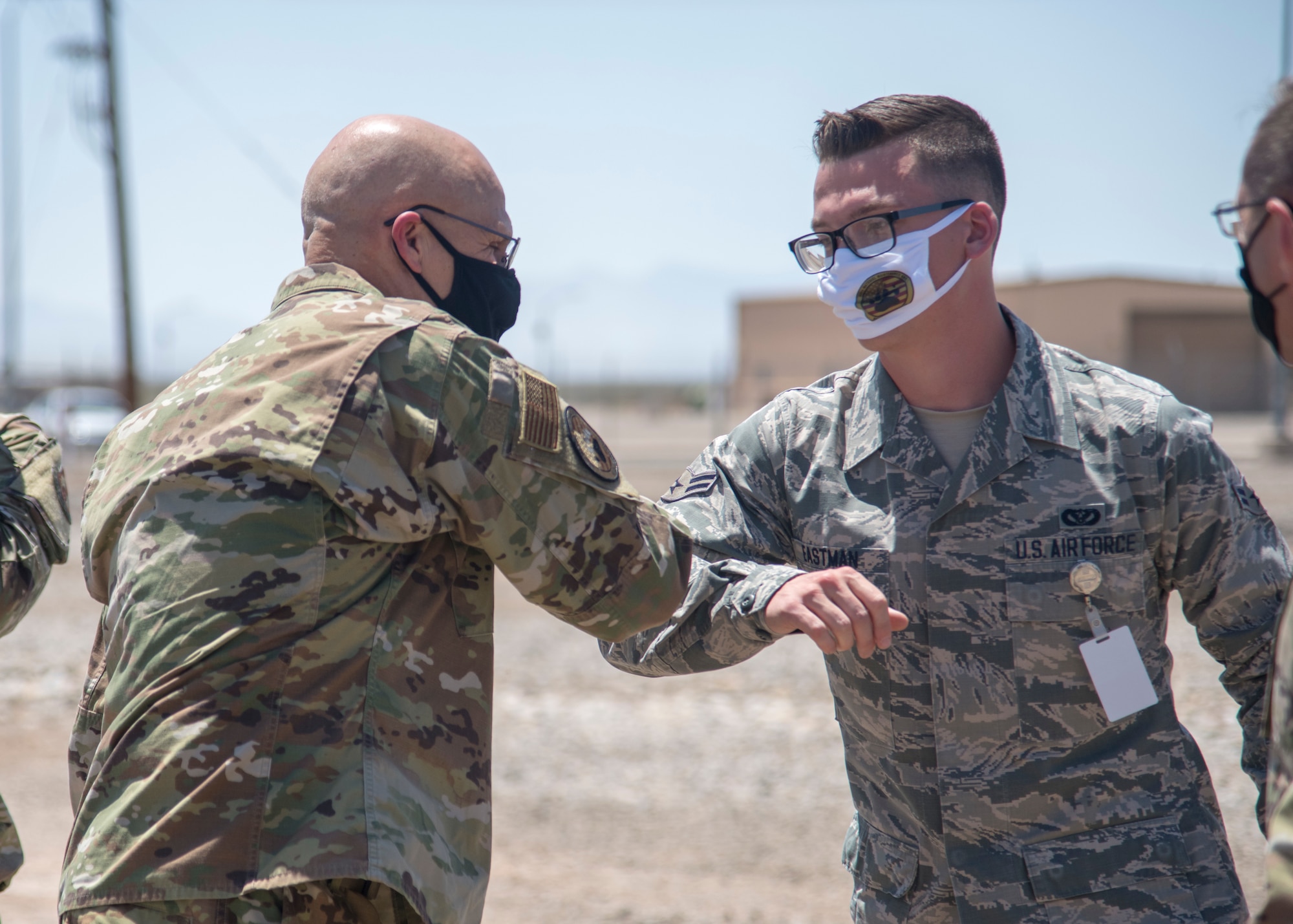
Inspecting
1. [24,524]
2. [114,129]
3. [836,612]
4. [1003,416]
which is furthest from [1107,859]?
[114,129]

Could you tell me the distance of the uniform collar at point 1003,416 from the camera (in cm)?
250

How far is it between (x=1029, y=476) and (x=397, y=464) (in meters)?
1.36

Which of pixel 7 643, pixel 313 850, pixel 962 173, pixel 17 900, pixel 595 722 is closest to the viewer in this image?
pixel 313 850

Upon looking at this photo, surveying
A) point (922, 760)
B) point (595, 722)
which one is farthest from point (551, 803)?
point (922, 760)

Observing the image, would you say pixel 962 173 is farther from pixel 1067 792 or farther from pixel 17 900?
pixel 17 900

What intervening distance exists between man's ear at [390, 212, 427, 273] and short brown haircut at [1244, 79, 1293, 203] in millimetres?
1479

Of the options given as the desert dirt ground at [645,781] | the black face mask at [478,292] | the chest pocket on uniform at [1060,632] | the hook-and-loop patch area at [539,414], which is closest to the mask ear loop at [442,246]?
the black face mask at [478,292]

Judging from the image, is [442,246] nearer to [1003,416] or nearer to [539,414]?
[539,414]

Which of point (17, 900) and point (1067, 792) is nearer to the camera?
point (1067, 792)

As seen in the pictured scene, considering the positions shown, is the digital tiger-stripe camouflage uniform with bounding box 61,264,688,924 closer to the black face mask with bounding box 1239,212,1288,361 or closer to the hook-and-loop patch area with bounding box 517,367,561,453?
the hook-and-loop patch area with bounding box 517,367,561,453

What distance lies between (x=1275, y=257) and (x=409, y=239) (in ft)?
5.05

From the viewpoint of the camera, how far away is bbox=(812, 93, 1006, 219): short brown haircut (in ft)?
8.61

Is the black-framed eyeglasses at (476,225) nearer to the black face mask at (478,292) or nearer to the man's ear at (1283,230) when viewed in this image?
the black face mask at (478,292)

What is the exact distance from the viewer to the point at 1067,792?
237 cm
